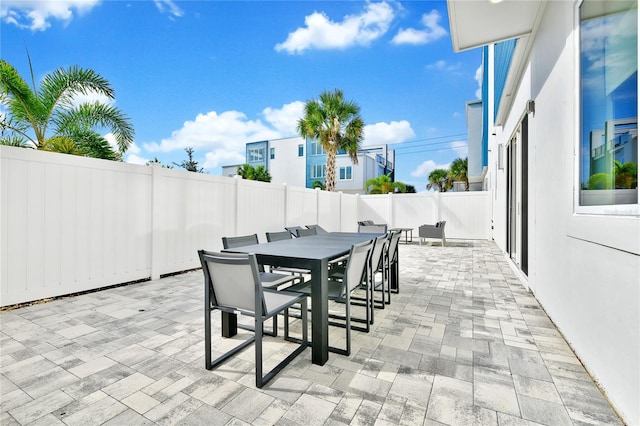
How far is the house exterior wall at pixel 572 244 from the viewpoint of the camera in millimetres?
1581

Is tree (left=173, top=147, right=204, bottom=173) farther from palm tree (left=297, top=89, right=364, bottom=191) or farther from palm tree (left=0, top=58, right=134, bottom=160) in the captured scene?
palm tree (left=0, top=58, right=134, bottom=160)

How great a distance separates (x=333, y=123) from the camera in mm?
12484

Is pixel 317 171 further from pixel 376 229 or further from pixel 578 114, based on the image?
pixel 578 114

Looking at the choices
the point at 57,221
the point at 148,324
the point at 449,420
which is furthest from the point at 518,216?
the point at 57,221

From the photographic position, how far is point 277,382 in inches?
78.0

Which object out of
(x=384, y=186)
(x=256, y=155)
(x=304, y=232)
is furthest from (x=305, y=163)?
(x=304, y=232)

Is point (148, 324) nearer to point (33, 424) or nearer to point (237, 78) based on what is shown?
point (33, 424)

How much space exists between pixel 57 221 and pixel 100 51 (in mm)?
8085

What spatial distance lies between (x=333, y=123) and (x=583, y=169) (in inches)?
427

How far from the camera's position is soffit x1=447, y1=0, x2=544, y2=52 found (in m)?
3.34

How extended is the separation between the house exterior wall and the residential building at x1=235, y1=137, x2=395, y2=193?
19.0 metres

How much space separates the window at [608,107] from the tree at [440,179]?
25.5 metres

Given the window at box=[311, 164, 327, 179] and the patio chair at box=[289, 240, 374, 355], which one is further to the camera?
the window at box=[311, 164, 327, 179]

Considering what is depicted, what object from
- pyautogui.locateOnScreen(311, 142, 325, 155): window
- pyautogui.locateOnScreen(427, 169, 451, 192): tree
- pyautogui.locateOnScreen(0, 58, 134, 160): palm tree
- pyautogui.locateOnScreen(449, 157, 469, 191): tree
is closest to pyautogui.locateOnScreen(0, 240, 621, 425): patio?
pyautogui.locateOnScreen(0, 58, 134, 160): palm tree
